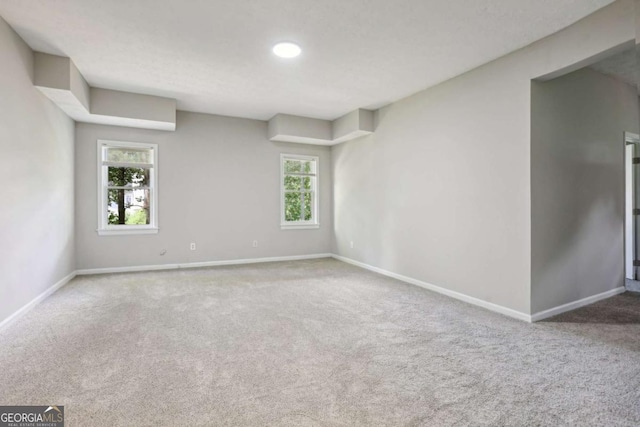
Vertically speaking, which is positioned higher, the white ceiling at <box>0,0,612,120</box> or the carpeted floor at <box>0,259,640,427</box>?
the white ceiling at <box>0,0,612,120</box>

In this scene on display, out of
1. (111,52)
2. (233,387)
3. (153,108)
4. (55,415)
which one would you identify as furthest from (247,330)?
(153,108)

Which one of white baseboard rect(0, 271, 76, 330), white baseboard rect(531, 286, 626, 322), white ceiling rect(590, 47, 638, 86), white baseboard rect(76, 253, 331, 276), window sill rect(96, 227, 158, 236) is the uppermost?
white ceiling rect(590, 47, 638, 86)

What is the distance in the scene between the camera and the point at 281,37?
10.2 ft

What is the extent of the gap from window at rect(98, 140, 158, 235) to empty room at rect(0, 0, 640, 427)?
1.3 inches

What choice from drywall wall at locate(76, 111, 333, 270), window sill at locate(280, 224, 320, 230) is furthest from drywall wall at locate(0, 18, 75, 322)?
window sill at locate(280, 224, 320, 230)

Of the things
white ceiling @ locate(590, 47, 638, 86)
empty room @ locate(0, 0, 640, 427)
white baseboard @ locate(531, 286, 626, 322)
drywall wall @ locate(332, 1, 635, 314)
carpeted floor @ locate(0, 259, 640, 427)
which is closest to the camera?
carpeted floor @ locate(0, 259, 640, 427)

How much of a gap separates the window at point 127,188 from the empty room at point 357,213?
1.3 inches

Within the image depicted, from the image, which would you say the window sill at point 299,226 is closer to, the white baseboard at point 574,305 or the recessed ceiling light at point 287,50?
the recessed ceiling light at point 287,50

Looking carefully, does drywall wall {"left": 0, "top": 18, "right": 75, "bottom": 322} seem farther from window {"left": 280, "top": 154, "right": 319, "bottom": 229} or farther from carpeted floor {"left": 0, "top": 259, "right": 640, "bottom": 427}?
window {"left": 280, "top": 154, "right": 319, "bottom": 229}

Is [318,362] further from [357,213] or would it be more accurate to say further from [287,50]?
[357,213]

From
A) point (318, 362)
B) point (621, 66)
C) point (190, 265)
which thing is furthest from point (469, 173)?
point (190, 265)

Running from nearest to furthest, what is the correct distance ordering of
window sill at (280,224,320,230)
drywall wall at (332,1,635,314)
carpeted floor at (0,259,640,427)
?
1. carpeted floor at (0,259,640,427)
2. drywall wall at (332,1,635,314)
3. window sill at (280,224,320,230)

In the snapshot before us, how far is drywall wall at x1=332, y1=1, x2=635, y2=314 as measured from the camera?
3.09 m

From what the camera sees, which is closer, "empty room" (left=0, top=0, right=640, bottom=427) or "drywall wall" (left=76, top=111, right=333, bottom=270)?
"empty room" (left=0, top=0, right=640, bottom=427)
